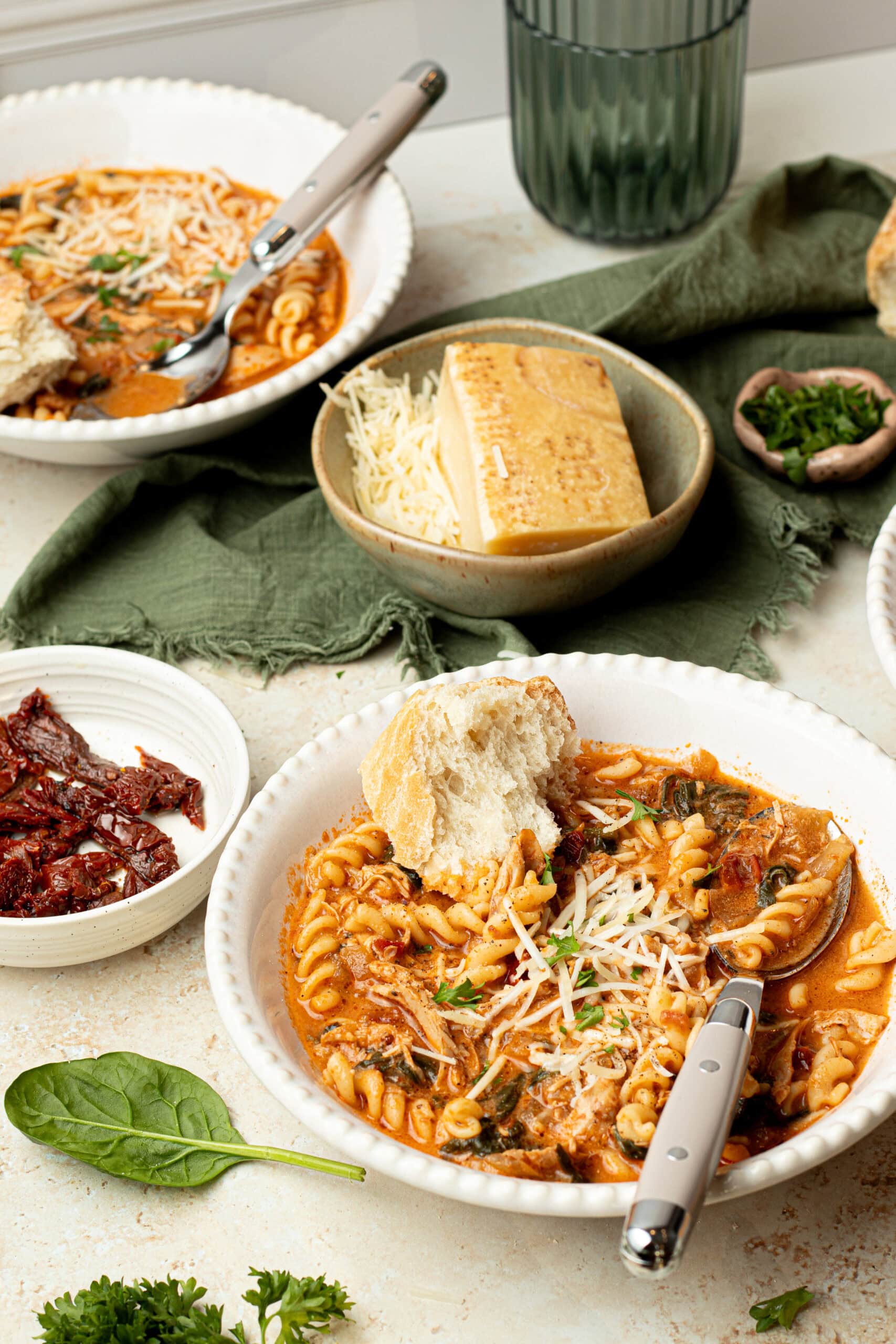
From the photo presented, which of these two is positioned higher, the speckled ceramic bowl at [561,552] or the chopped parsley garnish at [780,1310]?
the speckled ceramic bowl at [561,552]

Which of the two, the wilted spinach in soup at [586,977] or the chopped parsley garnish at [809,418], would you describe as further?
the chopped parsley garnish at [809,418]

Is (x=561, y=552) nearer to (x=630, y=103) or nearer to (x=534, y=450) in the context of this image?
(x=534, y=450)

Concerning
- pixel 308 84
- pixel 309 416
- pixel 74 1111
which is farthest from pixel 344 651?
pixel 308 84

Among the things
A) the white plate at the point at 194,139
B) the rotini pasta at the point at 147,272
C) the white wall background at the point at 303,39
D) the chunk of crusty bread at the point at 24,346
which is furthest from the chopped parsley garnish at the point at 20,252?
the white wall background at the point at 303,39

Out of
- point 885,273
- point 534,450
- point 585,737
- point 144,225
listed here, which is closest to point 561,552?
point 534,450

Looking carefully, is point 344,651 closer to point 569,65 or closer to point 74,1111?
point 74,1111

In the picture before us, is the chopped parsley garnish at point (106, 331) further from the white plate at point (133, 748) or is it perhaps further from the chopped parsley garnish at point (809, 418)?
the chopped parsley garnish at point (809, 418)
